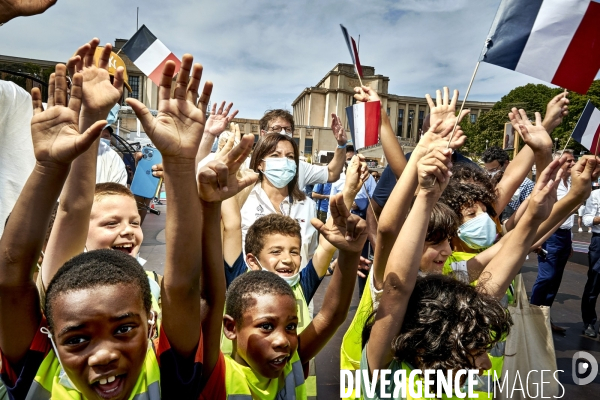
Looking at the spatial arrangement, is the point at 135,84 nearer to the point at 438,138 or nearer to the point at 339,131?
the point at 339,131

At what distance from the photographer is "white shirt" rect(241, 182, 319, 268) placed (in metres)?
2.75

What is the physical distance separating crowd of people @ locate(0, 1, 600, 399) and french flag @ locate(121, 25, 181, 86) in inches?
88.0

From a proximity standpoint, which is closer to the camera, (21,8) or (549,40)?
(21,8)

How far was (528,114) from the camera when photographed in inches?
1603

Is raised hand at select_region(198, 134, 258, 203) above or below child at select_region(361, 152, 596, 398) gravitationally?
above

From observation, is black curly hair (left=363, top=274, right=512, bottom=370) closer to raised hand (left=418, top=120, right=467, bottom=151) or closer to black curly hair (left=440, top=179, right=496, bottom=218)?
raised hand (left=418, top=120, right=467, bottom=151)

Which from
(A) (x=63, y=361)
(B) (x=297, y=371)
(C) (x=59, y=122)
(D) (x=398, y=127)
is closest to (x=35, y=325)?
(A) (x=63, y=361)

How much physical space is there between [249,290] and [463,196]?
4.58ft

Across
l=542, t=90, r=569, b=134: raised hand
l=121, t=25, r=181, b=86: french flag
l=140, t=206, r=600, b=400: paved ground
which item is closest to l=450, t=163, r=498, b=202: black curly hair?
l=542, t=90, r=569, b=134: raised hand

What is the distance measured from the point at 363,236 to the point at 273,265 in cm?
68

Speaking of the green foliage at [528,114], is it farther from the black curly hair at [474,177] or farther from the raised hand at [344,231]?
the raised hand at [344,231]

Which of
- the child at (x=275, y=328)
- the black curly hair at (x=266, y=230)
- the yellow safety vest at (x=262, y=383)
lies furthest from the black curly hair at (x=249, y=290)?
the black curly hair at (x=266, y=230)

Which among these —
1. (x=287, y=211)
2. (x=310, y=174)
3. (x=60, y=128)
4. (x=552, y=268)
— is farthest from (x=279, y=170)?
(x=552, y=268)

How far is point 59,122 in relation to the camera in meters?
1.17
